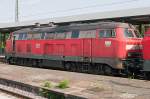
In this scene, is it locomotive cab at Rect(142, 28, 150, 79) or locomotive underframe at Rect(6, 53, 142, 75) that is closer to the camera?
locomotive cab at Rect(142, 28, 150, 79)

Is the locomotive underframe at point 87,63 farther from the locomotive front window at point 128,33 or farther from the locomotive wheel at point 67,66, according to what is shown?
the locomotive front window at point 128,33

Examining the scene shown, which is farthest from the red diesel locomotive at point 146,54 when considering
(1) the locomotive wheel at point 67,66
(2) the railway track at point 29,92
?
(1) the locomotive wheel at point 67,66

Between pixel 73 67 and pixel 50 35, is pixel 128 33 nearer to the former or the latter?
pixel 73 67

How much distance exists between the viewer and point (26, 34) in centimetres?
2589

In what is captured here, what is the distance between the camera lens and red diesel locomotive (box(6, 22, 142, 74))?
1792 cm

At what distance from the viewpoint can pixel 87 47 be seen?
778 inches

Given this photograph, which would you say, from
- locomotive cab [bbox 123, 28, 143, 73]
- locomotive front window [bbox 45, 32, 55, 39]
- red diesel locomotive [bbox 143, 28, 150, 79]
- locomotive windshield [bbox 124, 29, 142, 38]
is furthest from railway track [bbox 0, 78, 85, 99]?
locomotive front window [bbox 45, 32, 55, 39]

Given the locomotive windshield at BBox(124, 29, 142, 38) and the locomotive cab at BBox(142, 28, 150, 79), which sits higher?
the locomotive windshield at BBox(124, 29, 142, 38)

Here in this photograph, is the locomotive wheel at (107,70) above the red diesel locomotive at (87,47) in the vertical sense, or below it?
below

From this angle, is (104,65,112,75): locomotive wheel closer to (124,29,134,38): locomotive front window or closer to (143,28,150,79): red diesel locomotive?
(124,29,134,38): locomotive front window

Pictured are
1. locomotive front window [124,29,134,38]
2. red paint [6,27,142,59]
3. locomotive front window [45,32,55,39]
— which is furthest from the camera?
locomotive front window [45,32,55,39]

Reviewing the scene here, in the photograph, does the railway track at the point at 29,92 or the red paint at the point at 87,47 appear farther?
the red paint at the point at 87,47

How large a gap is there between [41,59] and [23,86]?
31.4 ft

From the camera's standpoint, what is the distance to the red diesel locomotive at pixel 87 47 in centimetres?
1792
